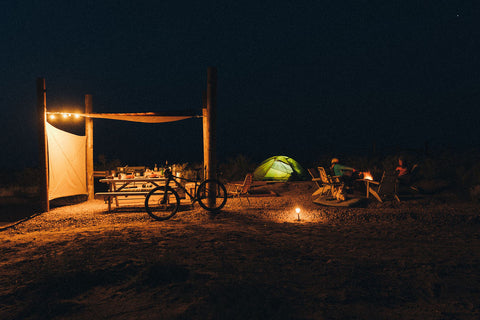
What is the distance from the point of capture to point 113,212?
7.53 meters

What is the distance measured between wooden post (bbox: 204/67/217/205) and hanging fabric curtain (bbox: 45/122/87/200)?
3.81m

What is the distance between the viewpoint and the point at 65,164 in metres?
8.18

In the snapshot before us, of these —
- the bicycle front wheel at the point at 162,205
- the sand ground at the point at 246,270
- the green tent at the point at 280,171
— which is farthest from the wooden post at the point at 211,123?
the green tent at the point at 280,171

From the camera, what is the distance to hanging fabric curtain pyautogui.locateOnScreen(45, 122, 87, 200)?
7.62 m

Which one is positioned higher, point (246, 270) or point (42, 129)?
point (42, 129)

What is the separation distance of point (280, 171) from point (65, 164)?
8.11 m

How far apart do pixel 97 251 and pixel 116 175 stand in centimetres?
449

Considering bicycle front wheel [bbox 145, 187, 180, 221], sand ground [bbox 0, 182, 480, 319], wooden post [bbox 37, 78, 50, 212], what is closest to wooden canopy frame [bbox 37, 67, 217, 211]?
wooden post [bbox 37, 78, 50, 212]

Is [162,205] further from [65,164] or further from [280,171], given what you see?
[280,171]

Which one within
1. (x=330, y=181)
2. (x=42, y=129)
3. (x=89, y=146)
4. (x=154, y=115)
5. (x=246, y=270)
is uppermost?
(x=154, y=115)

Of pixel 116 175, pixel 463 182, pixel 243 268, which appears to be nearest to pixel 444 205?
pixel 463 182

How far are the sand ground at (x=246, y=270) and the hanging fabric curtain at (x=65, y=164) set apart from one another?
70.1 inches

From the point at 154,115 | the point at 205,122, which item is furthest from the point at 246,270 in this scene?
the point at 154,115

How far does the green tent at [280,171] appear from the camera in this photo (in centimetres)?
1320
